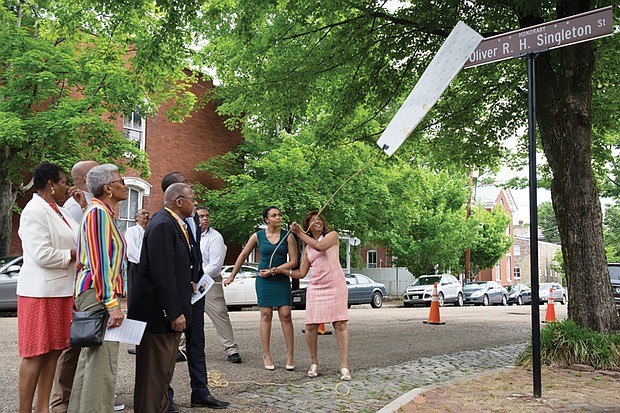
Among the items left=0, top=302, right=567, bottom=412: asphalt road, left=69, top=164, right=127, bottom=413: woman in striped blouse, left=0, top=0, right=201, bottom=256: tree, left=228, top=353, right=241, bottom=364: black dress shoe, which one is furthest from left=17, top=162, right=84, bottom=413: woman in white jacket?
left=0, top=0, right=201, bottom=256: tree

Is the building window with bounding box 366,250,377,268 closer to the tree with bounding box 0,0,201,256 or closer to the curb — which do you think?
the tree with bounding box 0,0,201,256

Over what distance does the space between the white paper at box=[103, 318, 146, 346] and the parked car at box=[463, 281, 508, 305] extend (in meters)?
32.1

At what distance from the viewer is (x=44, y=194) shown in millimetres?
4977

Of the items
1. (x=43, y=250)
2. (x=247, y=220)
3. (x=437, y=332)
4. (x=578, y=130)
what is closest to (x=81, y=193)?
(x=43, y=250)

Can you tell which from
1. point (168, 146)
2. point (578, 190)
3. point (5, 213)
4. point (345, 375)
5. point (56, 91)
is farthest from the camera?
point (168, 146)

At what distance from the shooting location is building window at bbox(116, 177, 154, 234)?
26.2 meters

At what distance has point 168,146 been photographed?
28203 mm

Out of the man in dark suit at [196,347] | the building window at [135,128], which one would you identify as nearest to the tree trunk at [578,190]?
the man in dark suit at [196,347]

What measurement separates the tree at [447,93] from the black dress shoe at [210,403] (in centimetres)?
537

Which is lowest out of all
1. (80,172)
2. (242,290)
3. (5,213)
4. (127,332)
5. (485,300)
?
(485,300)

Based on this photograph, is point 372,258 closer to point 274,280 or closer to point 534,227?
point 274,280

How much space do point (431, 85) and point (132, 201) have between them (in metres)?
22.6

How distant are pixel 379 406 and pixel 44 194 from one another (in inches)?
139

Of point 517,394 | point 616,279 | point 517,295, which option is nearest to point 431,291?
point 517,295
